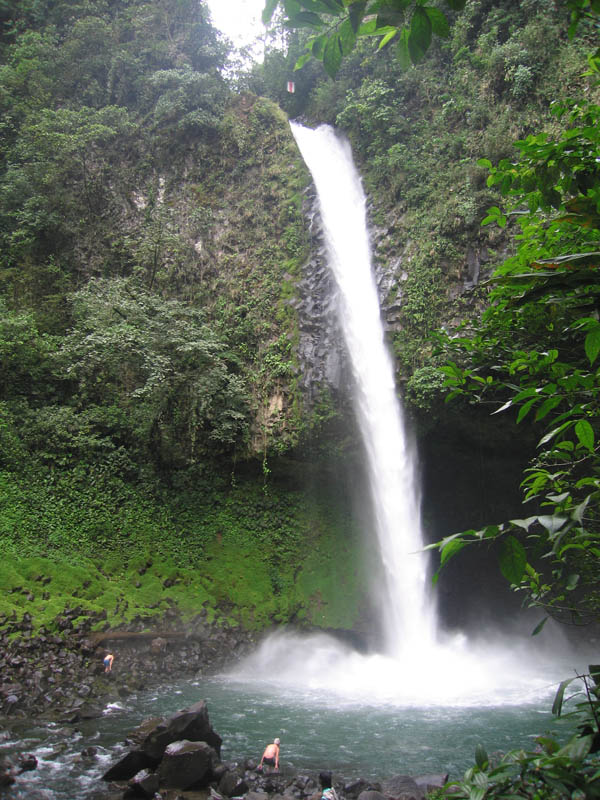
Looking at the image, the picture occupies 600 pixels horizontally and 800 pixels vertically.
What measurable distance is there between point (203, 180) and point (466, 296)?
9.74m

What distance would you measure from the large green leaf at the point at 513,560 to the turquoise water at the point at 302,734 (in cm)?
555

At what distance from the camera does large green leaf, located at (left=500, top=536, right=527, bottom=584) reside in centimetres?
113

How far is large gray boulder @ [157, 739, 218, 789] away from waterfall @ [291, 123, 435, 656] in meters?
6.73

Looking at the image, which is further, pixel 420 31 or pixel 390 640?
pixel 390 640

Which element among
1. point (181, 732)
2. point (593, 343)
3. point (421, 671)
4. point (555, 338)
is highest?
point (555, 338)

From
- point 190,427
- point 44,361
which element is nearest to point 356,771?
point 190,427

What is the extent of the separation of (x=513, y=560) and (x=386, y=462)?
35.8 feet

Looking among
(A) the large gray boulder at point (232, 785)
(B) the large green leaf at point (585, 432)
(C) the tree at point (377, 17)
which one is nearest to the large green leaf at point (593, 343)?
(B) the large green leaf at point (585, 432)

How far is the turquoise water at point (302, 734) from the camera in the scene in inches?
215

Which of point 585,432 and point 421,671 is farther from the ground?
point 585,432

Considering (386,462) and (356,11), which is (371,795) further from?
(386,462)

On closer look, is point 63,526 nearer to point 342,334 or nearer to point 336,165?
point 342,334

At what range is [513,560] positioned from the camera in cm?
115

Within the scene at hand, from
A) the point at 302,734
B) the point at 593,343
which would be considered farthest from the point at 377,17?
the point at 302,734
